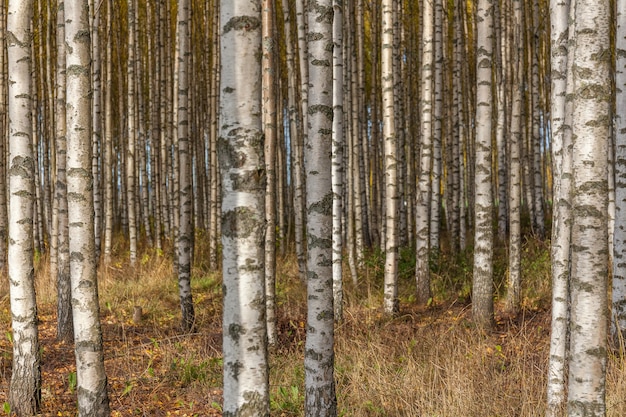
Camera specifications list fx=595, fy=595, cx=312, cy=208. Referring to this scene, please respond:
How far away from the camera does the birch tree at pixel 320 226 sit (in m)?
3.75

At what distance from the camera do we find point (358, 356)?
5152mm

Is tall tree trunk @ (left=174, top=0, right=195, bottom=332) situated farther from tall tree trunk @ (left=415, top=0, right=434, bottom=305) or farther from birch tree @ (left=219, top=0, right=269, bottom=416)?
birch tree @ (left=219, top=0, right=269, bottom=416)

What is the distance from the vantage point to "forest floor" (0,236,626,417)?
4.15m

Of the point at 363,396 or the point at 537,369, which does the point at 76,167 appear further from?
the point at 537,369

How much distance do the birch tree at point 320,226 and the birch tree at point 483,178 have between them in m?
2.91

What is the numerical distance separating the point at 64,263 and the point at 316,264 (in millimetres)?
3933

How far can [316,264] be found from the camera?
380 centimetres

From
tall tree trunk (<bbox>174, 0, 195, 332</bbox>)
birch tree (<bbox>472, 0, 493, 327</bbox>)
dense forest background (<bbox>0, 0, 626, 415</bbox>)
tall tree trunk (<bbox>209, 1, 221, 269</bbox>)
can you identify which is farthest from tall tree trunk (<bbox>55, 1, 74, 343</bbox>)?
birch tree (<bbox>472, 0, 493, 327</bbox>)

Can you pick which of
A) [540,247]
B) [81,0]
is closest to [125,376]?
[81,0]

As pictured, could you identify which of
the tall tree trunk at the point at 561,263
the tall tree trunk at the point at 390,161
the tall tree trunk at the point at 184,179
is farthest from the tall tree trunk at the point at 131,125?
the tall tree trunk at the point at 561,263

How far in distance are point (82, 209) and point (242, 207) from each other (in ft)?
6.26

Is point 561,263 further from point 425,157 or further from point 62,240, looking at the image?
point 62,240

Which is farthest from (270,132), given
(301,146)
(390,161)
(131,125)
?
Answer: (131,125)

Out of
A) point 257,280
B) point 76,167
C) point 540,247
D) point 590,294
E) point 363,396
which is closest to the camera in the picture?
point 257,280
